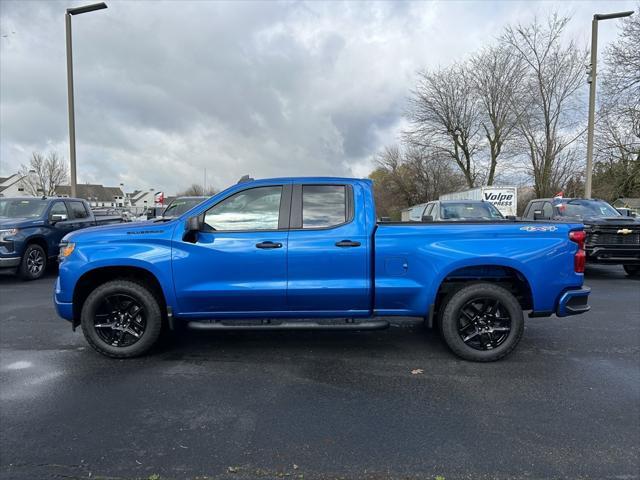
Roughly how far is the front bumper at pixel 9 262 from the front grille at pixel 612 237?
12632mm

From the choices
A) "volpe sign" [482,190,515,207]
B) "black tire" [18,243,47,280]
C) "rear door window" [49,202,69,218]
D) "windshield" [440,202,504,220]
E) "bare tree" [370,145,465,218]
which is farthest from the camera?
"bare tree" [370,145,465,218]

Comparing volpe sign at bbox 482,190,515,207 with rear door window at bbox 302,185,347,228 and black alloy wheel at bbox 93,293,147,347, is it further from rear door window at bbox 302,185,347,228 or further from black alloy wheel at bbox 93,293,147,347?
black alloy wheel at bbox 93,293,147,347

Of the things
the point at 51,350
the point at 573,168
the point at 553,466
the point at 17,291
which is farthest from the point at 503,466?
the point at 573,168

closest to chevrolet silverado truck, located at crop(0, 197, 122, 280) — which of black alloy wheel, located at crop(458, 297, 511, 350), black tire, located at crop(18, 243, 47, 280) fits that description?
black tire, located at crop(18, 243, 47, 280)

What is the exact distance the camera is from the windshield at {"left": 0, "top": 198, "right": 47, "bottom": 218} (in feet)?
31.8

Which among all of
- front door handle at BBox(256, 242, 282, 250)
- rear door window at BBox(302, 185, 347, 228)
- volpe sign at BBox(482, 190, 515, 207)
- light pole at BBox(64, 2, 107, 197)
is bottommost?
front door handle at BBox(256, 242, 282, 250)

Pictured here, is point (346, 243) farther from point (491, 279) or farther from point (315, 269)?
point (491, 279)

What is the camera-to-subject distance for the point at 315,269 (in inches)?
161

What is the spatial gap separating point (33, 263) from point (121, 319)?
6597 millimetres

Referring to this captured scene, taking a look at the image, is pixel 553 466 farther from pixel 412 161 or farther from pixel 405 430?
pixel 412 161

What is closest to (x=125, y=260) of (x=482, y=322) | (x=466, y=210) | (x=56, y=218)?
(x=482, y=322)

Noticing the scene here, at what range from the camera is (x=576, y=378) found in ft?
12.9

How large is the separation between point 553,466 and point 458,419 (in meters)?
0.70

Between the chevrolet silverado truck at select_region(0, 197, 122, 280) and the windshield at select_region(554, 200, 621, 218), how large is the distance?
41.3 ft
